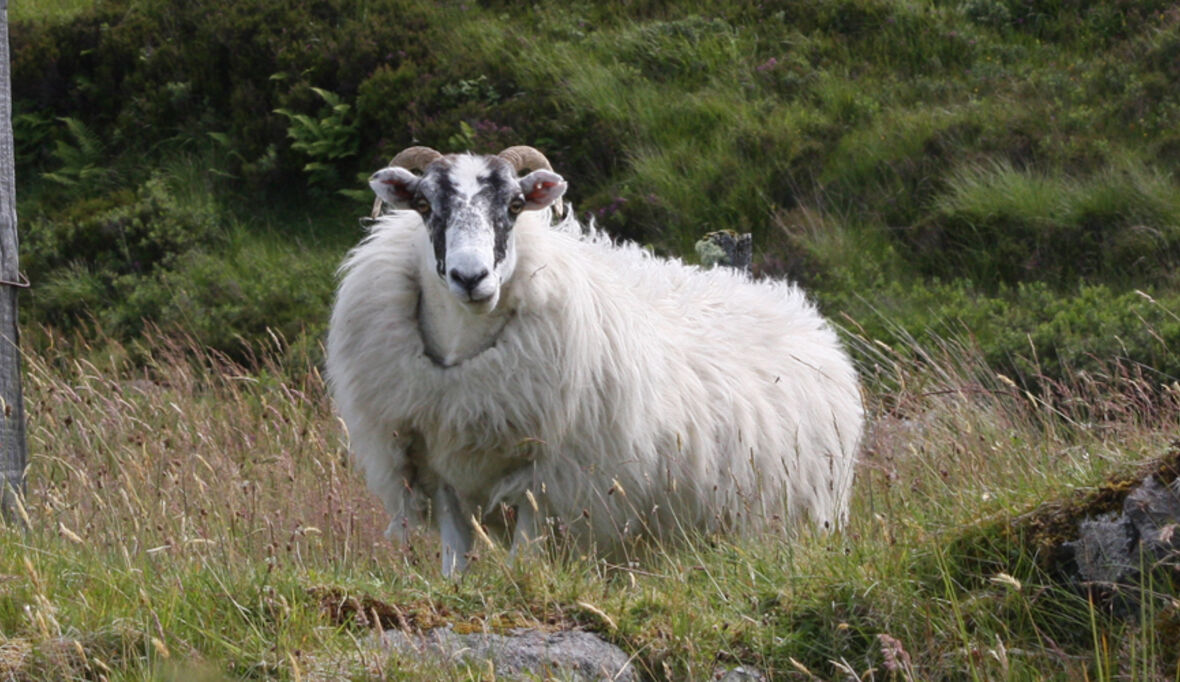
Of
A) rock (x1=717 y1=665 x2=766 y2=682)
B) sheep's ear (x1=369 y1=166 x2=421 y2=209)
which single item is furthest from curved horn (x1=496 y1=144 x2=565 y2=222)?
rock (x1=717 y1=665 x2=766 y2=682)

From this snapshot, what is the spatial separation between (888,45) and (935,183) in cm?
252

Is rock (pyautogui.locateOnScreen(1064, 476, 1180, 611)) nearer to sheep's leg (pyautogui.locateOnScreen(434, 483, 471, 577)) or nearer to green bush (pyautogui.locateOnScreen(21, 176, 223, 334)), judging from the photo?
sheep's leg (pyautogui.locateOnScreen(434, 483, 471, 577))

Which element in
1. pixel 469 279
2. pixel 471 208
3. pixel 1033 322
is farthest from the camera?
pixel 1033 322

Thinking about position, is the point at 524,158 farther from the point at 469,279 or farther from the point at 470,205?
the point at 469,279

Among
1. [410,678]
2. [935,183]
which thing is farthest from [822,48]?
[410,678]

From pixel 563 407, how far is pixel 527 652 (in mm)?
1819

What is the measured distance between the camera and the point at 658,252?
11344 millimetres

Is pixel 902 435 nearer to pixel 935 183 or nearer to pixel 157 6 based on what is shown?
pixel 935 183

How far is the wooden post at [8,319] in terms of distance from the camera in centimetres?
541

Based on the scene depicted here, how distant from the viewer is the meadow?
359 cm

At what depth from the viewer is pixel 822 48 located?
43.9 ft

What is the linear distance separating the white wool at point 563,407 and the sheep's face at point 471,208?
0.16 m

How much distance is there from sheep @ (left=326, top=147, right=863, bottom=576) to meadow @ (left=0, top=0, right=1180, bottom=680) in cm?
35

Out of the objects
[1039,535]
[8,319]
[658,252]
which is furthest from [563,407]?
[658,252]
